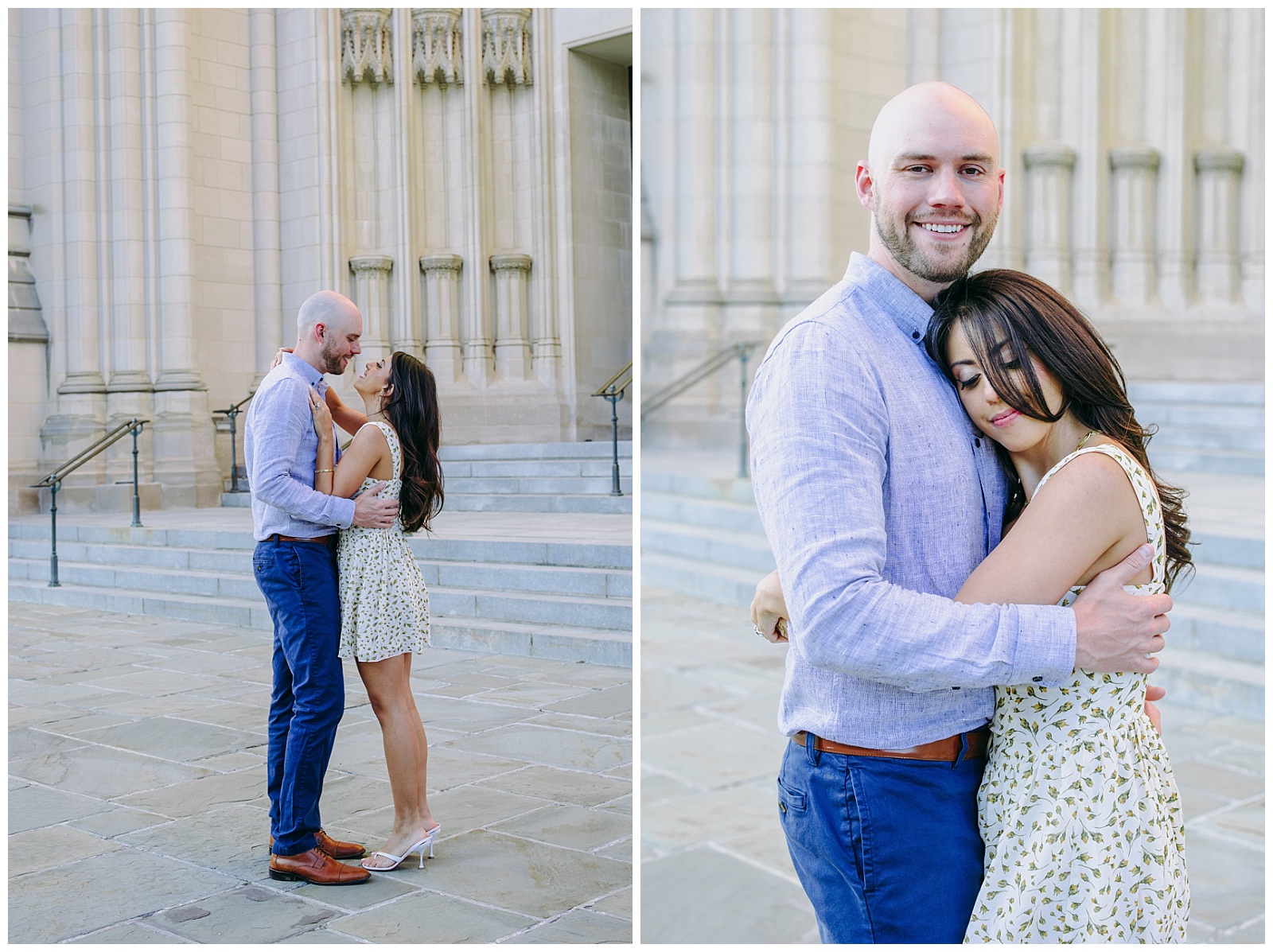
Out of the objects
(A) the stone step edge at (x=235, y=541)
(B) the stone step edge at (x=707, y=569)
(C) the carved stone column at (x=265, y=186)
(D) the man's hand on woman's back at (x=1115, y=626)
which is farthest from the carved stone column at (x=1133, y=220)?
(D) the man's hand on woman's back at (x=1115, y=626)

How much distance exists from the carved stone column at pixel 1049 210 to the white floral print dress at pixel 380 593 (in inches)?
364

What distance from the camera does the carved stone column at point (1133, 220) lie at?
36.6 feet

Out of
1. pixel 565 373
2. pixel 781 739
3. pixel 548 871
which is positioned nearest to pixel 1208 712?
pixel 781 739

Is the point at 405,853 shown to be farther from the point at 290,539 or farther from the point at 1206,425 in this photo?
the point at 1206,425

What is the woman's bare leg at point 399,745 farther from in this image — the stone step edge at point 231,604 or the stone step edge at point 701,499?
the stone step edge at point 701,499

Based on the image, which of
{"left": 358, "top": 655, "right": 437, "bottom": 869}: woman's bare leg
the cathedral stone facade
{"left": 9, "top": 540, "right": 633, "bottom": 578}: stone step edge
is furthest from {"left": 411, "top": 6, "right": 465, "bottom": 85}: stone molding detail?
{"left": 358, "top": 655, "right": 437, "bottom": 869}: woman's bare leg

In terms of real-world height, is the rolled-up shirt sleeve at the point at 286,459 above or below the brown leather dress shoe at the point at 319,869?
above

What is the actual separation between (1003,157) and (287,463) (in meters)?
9.50

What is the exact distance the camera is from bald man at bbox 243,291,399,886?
9.85ft

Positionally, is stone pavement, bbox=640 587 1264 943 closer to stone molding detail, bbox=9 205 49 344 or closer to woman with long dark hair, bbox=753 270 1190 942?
woman with long dark hair, bbox=753 270 1190 942

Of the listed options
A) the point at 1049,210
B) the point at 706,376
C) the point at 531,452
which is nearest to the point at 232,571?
the point at 531,452

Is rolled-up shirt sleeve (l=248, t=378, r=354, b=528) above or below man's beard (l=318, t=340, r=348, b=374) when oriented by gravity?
below

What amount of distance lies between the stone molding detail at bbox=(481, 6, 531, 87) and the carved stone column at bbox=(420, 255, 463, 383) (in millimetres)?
1913

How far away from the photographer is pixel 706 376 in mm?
10344
